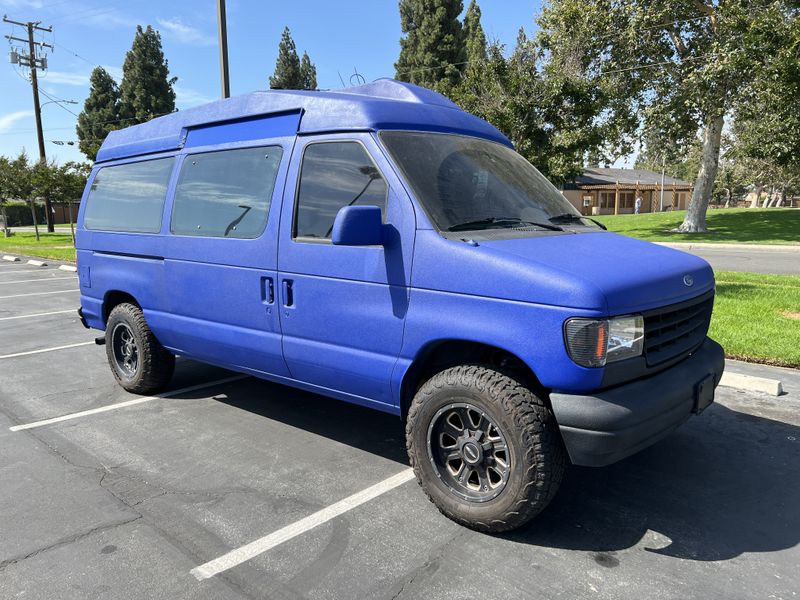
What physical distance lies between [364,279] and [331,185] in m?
0.69

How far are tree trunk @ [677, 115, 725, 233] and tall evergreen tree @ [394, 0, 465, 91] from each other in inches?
687

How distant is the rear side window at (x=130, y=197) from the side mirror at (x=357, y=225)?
8.00 feet

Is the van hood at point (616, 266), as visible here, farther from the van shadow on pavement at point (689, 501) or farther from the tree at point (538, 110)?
the tree at point (538, 110)

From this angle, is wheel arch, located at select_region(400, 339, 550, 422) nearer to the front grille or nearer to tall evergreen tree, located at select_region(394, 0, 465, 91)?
the front grille

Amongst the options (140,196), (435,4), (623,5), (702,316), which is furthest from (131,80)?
(702,316)

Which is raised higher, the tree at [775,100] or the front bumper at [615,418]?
the tree at [775,100]

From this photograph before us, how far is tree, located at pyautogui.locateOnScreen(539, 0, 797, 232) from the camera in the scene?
61.1 feet

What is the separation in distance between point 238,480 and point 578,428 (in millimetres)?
2180

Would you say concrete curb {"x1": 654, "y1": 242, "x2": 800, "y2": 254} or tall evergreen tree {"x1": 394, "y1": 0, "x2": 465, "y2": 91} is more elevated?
tall evergreen tree {"x1": 394, "y1": 0, "x2": 465, "y2": 91}

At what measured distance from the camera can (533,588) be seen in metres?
2.69

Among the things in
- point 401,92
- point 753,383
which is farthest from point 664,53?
point 401,92

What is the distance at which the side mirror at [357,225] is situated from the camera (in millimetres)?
3168

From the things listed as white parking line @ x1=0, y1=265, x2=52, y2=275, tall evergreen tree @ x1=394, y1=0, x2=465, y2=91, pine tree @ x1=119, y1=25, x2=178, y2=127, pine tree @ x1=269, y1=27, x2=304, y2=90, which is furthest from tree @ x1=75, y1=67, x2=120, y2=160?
white parking line @ x1=0, y1=265, x2=52, y2=275

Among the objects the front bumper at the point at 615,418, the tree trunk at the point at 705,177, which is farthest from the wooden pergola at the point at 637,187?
the front bumper at the point at 615,418
